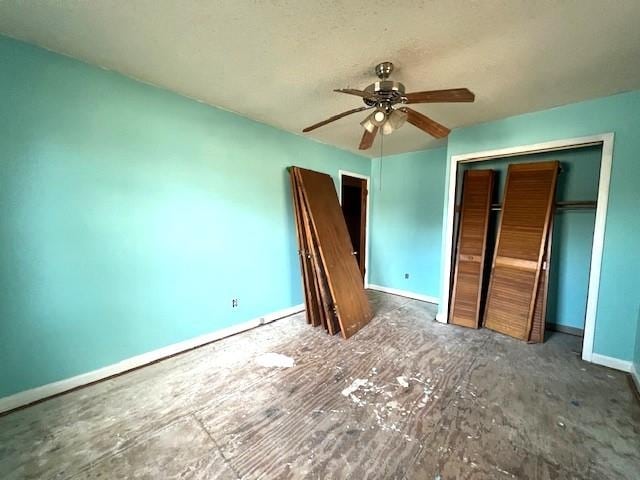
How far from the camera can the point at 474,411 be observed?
175 cm

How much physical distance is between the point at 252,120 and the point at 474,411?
3.33 m

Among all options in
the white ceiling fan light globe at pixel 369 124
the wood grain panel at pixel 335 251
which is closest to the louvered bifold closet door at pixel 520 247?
the wood grain panel at pixel 335 251

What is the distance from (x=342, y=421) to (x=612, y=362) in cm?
258

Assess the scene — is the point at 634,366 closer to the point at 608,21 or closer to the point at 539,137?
the point at 539,137

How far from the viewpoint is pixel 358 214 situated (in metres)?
4.77

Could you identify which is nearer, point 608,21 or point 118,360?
point 608,21

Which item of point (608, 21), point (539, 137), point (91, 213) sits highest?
point (608, 21)

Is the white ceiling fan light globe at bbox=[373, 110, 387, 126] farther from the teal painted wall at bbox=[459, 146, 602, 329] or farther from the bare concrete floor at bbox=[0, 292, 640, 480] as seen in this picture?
the teal painted wall at bbox=[459, 146, 602, 329]

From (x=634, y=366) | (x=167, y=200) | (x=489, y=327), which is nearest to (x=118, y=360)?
(x=167, y=200)

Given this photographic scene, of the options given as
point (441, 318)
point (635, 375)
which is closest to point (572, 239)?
point (635, 375)

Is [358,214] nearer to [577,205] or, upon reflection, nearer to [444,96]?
[577,205]

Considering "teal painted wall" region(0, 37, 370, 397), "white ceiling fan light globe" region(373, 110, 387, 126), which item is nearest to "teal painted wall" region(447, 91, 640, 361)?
"white ceiling fan light globe" region(373, 110, 387, 126)

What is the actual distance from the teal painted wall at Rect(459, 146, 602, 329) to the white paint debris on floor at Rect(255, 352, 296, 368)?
10.4 ft

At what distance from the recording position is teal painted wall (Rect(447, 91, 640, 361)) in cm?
217
